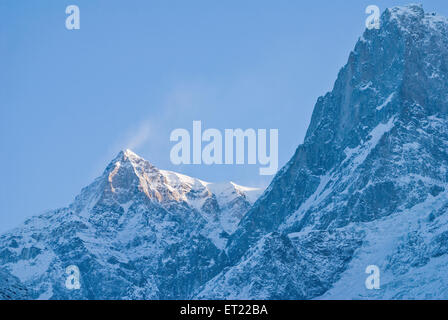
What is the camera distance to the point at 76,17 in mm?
178000
